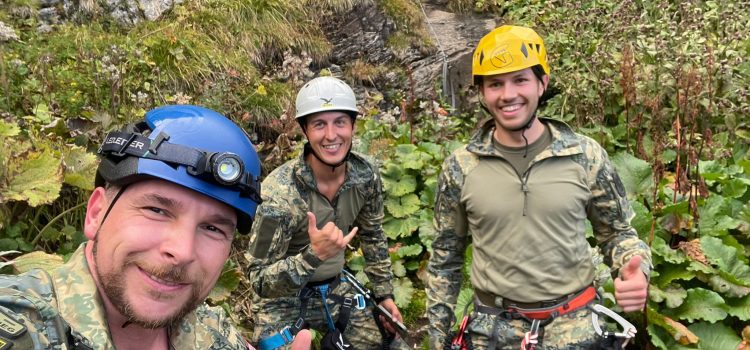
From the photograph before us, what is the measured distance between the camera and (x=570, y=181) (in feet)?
10.1

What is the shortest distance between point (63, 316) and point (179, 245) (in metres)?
0.32

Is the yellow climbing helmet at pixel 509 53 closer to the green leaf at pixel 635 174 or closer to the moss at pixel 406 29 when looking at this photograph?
the green leaf at pixel 635 174

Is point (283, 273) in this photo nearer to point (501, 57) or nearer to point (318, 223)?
point (318, 223)

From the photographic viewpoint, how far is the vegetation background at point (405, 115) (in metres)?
4.38

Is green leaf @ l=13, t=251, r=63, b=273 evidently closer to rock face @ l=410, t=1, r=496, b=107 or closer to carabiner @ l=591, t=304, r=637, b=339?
carabiner @ l=591, t=304, r=637, b=339

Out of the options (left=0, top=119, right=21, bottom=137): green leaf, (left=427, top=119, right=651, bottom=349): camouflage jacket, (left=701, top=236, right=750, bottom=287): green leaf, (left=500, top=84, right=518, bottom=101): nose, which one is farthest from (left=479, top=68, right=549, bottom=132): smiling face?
(left=0, top=119, right=21, bottom=137): green leaf

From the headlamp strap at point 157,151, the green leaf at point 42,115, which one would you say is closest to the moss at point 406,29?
the green leaf at point 42,115

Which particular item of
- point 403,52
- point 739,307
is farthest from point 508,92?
point 403,52

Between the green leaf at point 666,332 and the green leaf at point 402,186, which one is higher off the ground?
the green leaf at point 402,186

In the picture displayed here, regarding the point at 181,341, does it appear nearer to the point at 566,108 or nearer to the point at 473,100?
the point at 566,108

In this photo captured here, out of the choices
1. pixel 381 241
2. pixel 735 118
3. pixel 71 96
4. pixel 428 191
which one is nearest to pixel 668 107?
pixel 735 118

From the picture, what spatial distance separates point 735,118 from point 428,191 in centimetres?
351

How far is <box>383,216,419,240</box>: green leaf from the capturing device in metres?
6.14

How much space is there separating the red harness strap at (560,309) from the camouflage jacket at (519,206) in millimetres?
131
